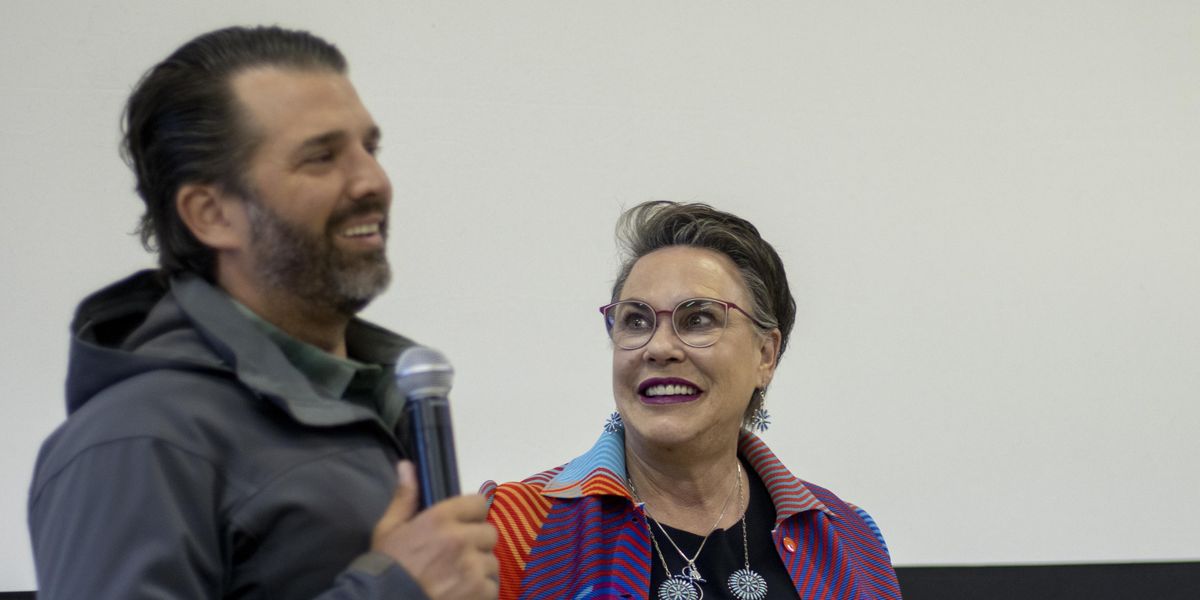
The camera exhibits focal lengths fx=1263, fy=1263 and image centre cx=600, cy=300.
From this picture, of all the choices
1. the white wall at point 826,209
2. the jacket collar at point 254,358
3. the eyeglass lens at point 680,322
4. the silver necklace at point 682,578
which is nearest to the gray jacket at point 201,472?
the jacket collar at point 254,358

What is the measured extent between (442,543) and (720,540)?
1319 millimetres

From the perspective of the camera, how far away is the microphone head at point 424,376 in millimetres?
1106

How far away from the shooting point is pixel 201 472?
1070 millimetres

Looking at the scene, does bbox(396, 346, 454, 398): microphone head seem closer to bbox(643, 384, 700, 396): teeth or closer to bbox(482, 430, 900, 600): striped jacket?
bbox(482, 430, 900, 600): striped jacket

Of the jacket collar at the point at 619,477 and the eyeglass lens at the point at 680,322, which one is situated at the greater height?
the eyeglass lens at the point at 680,322

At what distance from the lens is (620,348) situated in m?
2.36

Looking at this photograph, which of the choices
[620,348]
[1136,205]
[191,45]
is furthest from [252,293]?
[1136,205]

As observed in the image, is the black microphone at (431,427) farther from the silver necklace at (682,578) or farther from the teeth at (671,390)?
the teeth at (671,390)

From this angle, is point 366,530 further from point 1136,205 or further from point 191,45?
point 1136,205

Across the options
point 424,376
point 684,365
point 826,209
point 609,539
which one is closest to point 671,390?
point 684,365

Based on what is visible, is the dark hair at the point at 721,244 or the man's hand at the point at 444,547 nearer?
the man's hand at the point at 444,547

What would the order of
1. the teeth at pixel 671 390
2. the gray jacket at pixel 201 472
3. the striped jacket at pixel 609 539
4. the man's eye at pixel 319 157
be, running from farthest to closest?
the teeth at pixel 671 390 < the striped jacket at pixel 609 539 < the man's eye at pixel 319 157 < the gray jacket at pixel 201 472

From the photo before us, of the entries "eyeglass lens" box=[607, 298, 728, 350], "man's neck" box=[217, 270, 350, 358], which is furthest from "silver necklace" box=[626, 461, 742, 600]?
"man's neck" box=[217, 270, 350, 358]

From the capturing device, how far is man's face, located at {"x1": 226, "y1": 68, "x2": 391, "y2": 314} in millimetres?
1218
